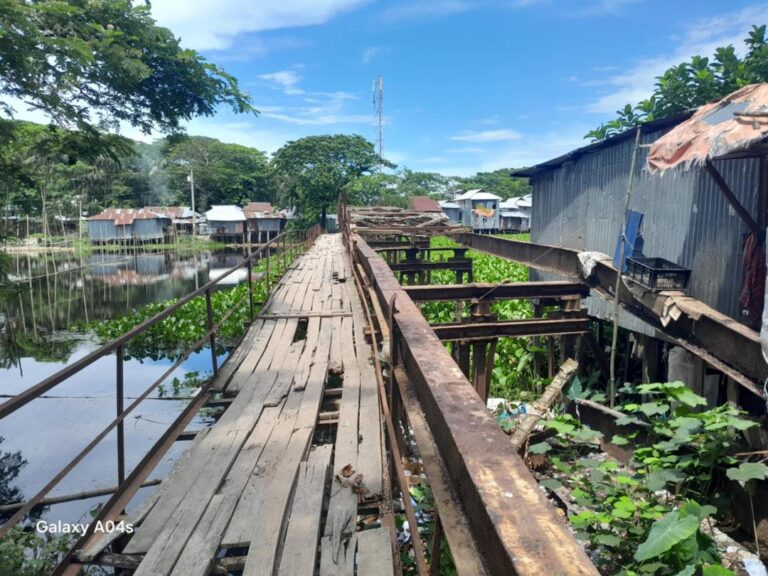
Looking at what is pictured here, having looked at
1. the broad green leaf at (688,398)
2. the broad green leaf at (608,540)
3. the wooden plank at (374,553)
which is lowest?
the broad green leaf at (608,540)

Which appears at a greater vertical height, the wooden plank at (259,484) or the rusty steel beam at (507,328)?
the rusty steel beam at (507,328)

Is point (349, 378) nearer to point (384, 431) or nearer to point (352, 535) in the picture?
point (384, 431)

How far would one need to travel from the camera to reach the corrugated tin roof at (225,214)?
59.5m

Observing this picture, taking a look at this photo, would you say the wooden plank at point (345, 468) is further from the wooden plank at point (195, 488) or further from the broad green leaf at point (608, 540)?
the broad green leaf at point (608, 540)

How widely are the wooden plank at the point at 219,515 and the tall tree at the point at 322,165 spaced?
146 ft

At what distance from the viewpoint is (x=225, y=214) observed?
197 feet

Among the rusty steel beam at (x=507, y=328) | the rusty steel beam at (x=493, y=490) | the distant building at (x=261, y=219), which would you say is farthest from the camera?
the distant building at (x=261, y=219)

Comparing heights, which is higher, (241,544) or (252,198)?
(252,198)

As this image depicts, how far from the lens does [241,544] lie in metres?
2.41

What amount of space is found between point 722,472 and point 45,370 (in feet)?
52.8

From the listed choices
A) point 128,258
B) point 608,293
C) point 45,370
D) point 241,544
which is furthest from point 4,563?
point 128,258

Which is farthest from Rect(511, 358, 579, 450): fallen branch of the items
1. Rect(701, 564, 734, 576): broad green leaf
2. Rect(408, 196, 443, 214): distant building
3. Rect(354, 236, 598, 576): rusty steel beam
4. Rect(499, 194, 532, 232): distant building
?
Rect(499, 194, 532, 232): distant building

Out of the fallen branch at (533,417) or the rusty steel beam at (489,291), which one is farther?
the rusty steel beam at (489,291)

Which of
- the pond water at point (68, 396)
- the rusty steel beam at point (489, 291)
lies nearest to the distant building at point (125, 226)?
the pond water at point (68, 396)
